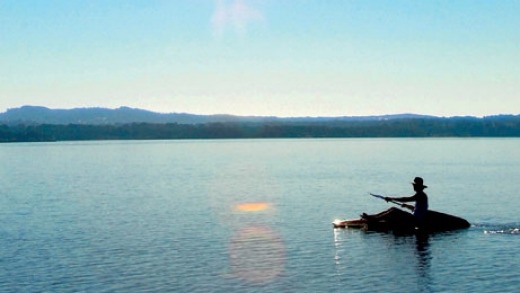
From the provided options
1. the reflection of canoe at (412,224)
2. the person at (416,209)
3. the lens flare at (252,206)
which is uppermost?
the person at (416,209)

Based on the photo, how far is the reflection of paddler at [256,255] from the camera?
30250 millimetres

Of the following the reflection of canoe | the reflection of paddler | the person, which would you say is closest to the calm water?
the reflection of paddler

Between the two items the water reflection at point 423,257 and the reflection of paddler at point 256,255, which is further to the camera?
the reflection of paddler at point 256,255

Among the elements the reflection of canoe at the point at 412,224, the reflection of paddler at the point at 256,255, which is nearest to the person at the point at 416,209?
the reflection of canoe at the point at 412,224

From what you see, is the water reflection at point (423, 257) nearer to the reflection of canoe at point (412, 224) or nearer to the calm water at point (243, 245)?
the calm water at point (243, 245)

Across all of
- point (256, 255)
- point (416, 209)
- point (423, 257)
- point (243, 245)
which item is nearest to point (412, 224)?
point (416, 209)

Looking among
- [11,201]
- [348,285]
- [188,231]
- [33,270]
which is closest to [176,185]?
[11,201]

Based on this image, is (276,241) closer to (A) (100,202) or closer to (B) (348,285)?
(B) (348,285)

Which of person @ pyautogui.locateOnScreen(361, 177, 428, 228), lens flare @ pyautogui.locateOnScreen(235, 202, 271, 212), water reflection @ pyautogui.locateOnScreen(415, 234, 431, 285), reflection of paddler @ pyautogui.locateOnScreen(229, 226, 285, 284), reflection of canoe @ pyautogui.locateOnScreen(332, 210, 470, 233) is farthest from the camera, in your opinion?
lens flare @ pyautogui.locateOnScreen(235, 202, 271, 212)

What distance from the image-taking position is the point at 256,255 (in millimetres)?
34594

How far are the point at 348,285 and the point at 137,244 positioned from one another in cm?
1425

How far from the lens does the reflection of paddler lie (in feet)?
99.2

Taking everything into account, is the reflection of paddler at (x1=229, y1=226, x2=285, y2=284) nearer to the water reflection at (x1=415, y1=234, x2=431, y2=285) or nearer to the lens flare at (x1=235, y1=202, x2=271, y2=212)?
the water reflection at (x1=415, y1=234, x2=431, y2=285)

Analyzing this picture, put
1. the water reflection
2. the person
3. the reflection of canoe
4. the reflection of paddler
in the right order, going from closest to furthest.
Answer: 1. the water reflection
2. the reflection of paddler
3. the person
4. the reflection of canoe
